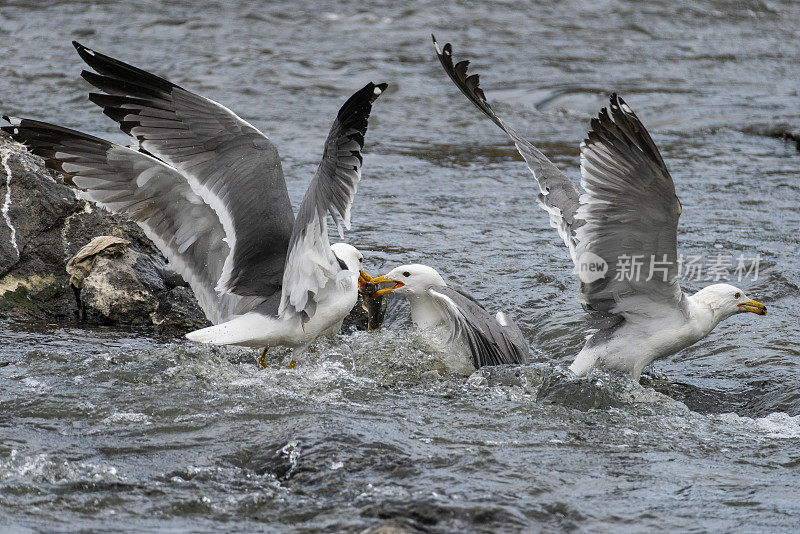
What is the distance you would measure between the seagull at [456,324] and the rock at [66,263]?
56.4 inches

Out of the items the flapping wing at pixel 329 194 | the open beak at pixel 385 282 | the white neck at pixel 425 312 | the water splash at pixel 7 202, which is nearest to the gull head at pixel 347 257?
the open beak at pixel 385 282

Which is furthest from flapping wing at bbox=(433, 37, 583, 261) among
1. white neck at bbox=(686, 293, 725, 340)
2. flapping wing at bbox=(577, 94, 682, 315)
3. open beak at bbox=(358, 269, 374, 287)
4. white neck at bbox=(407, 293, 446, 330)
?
open beak at bbox=(358, 269, 374, 287)

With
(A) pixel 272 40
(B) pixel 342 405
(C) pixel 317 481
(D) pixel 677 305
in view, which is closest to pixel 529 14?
(A) pixel 272 40

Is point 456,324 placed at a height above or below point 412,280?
below

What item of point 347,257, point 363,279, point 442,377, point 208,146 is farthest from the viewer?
point 363,279

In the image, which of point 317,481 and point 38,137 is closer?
point 317,481

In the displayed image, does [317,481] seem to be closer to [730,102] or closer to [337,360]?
[337,360]

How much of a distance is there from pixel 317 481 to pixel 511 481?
0.78 meters

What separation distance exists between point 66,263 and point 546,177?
3227 mm

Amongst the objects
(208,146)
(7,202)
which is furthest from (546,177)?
(7,202)

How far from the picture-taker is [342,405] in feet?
17.1

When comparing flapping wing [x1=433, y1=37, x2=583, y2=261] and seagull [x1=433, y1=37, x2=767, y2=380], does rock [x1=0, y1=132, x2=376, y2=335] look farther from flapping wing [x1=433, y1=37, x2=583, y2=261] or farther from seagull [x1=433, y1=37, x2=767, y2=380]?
seagull [x1=433, y1=37, x2=767, y2=380]

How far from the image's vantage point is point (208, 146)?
19.0 feet

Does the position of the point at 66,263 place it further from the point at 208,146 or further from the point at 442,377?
the point at 442,377
